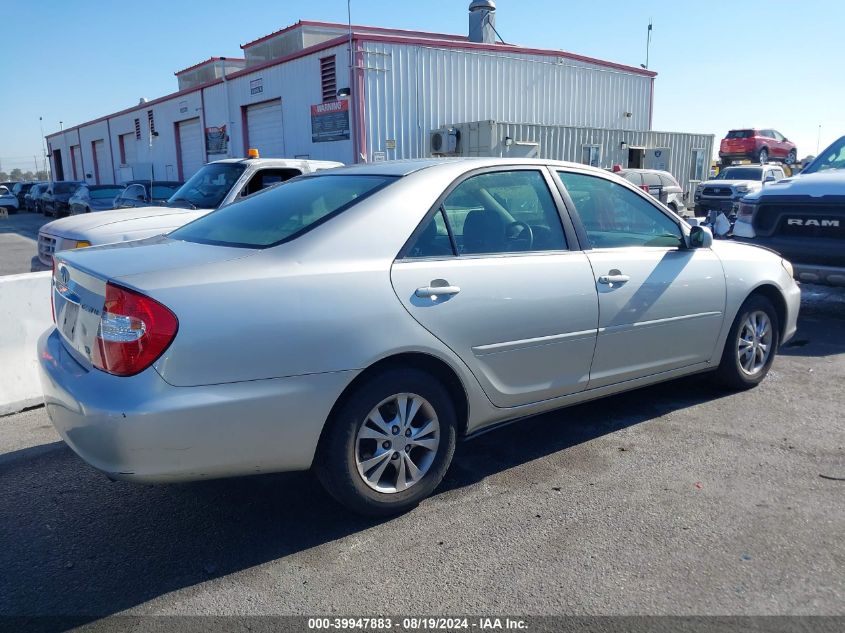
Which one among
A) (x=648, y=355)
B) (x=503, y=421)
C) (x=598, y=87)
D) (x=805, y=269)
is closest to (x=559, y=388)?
(x=503, y=421)

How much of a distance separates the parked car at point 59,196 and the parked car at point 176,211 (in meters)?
21.7

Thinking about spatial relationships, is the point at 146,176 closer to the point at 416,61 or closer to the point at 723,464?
the point at 416,61

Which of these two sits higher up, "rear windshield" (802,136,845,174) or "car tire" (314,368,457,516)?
"rear windshield" (802,136,845,174)

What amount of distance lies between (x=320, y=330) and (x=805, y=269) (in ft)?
19.7

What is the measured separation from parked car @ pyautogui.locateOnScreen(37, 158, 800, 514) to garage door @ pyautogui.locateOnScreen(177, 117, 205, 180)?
26488mm

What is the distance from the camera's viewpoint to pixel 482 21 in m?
24.0

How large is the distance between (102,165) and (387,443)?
150 ft

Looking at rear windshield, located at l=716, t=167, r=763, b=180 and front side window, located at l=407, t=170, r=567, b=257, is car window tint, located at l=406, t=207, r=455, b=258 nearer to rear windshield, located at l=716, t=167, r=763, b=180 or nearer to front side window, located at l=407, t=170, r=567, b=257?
front side window, located at l=407, t=170, r=567, b=257

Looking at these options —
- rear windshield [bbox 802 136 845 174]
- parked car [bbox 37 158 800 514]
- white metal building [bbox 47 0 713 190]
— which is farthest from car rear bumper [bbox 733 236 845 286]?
white metal building [bbox 47 0 713 190]

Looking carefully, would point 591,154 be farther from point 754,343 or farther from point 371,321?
point 371,321

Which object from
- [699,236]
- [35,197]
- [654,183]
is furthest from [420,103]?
[35,197]

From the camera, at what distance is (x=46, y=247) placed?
23.0 feet

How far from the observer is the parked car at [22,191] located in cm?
3516

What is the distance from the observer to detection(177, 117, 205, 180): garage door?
2875cm
